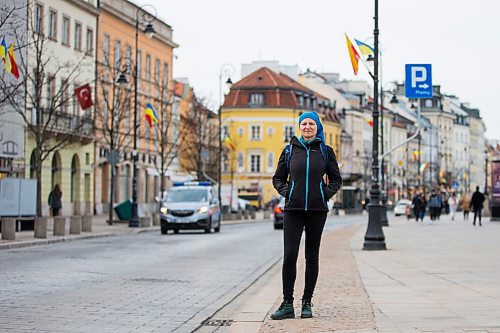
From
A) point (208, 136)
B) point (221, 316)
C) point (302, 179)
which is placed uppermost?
point (208, 136)

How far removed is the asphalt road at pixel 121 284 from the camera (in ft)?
40.2

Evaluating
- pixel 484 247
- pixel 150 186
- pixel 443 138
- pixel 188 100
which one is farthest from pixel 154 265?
pixel 443 138

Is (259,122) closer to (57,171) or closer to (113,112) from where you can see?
(57,171)

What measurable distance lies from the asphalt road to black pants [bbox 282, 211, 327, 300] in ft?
4.09

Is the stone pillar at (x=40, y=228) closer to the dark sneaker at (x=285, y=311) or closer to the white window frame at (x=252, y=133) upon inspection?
the dark sneaker at (x=285, y=311)

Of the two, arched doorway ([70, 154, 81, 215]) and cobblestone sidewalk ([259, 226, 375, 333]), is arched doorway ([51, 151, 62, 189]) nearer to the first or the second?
arched doorway ([70, 154, 81, 215])

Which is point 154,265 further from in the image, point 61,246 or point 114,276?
point 61,246

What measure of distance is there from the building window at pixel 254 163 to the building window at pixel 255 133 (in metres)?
1.97

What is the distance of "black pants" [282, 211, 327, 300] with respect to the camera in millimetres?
11242

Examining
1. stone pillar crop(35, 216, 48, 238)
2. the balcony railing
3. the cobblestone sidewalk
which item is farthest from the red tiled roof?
the cobblestone sidewalk

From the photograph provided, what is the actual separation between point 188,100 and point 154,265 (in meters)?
70.0

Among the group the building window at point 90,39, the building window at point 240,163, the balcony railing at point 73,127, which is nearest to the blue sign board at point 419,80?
the balcony railing at point 73,127

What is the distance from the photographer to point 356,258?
2464cm

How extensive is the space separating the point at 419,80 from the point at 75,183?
3746 centimetres
